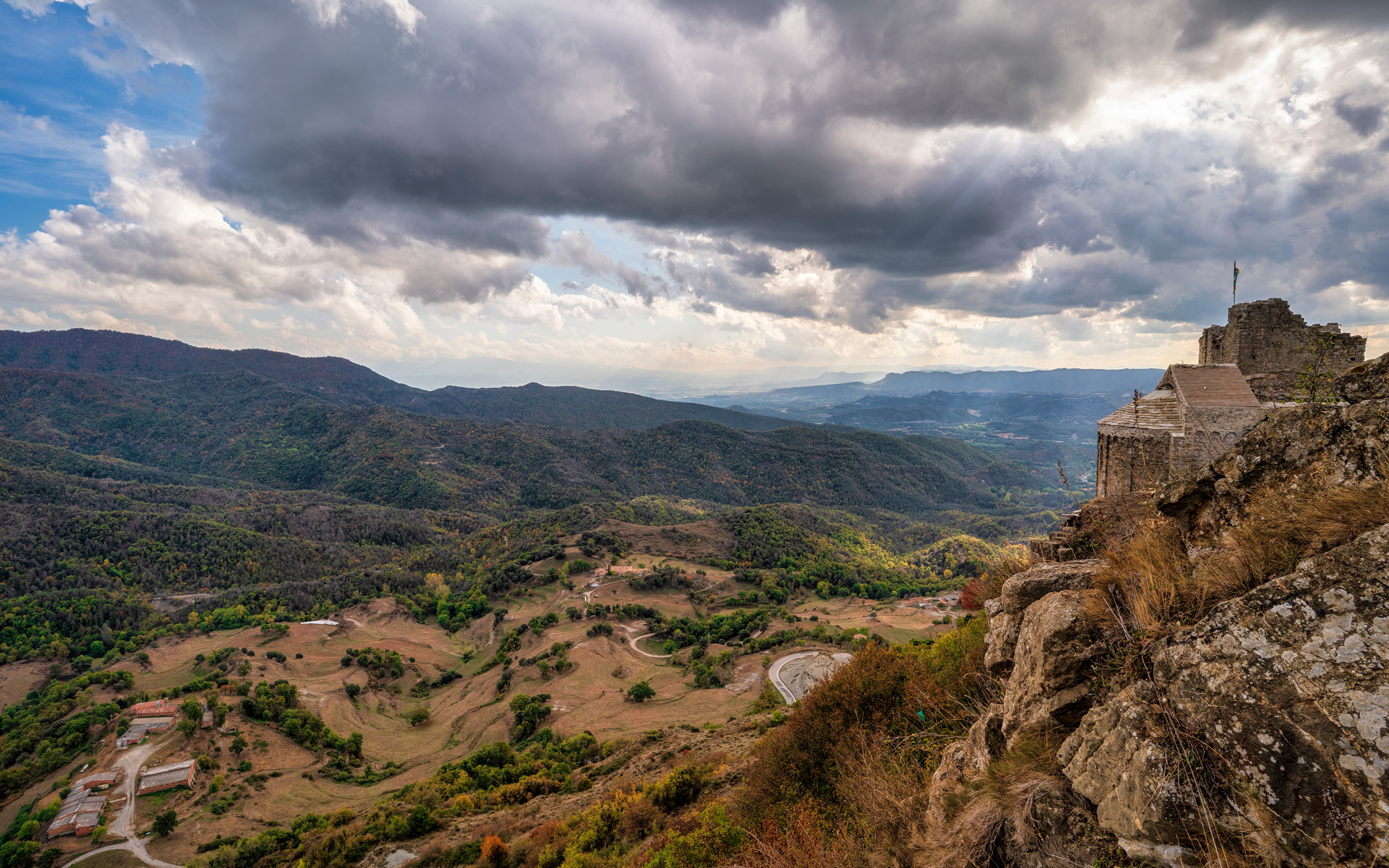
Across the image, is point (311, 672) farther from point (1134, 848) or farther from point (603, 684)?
point (1134, 848)

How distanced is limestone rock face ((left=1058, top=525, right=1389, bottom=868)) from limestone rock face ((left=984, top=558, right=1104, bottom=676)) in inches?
132

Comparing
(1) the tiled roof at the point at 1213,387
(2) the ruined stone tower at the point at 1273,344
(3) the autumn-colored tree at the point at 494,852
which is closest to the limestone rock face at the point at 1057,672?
(1) the tiled roof at the point at 1213,387

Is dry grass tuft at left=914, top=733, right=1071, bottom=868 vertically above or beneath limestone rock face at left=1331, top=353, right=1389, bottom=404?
beneath

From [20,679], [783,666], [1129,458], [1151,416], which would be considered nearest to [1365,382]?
[1129,458]

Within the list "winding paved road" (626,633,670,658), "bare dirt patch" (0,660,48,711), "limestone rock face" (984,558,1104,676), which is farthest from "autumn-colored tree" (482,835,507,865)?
"bare dirt patch" (0,660,48,711)

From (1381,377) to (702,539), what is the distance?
373 feet

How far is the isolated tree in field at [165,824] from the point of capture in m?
40.4

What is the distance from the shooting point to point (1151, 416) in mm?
14734

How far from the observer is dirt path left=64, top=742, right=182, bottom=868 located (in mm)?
38688

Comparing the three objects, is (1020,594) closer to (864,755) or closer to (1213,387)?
(864,755)

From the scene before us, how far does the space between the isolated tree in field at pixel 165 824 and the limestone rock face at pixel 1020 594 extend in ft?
209

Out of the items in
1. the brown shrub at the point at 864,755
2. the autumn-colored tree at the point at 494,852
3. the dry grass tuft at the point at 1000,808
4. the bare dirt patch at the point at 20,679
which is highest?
the dry grass tuft at the point at 1000,808

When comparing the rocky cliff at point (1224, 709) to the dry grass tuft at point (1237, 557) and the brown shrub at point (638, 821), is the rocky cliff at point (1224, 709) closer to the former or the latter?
the dry grass tuft at point (1237, 557)

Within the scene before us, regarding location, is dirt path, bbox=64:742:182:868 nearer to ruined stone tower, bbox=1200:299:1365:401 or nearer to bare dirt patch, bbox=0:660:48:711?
bare dirt patch, bbox=0:660:48:711
